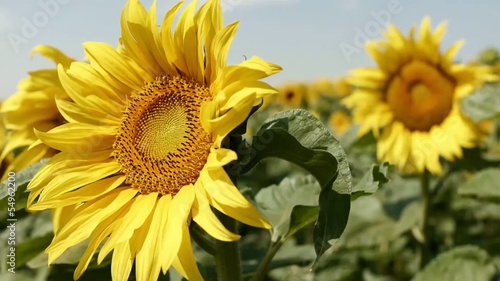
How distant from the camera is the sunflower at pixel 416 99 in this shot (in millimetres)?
3672

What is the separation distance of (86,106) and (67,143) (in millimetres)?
117

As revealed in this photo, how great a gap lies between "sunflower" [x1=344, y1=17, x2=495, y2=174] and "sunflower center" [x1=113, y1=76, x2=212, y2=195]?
2.17 m

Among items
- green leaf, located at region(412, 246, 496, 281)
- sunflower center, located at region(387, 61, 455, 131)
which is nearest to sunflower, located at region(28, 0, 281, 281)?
green leaf, located at region(412, 246, 496, 281)

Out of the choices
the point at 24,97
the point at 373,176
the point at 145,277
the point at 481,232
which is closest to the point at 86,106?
the point at 145,277

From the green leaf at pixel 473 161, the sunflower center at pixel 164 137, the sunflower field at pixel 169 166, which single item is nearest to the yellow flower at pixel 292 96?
the green leaf at pixel 473 161

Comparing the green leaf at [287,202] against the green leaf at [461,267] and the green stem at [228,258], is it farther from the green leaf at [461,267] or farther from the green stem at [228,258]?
the green leaf at [461,267]

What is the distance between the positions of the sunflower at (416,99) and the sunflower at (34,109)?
1.91 m

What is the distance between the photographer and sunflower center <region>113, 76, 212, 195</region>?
161 cm

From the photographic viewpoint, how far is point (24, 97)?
266 centimetres

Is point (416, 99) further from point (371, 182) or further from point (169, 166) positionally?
point (169, 166)

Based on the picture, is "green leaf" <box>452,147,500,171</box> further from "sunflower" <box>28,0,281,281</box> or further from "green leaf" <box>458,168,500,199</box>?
"sunflower" <box>28,0,281,281</box>

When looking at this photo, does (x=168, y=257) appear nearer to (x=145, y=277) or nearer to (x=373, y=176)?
(x=145, y=277)

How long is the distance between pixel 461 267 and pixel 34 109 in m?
1.83

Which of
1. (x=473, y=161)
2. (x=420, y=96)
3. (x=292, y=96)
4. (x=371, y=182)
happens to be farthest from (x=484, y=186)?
(x=292, y=96)
